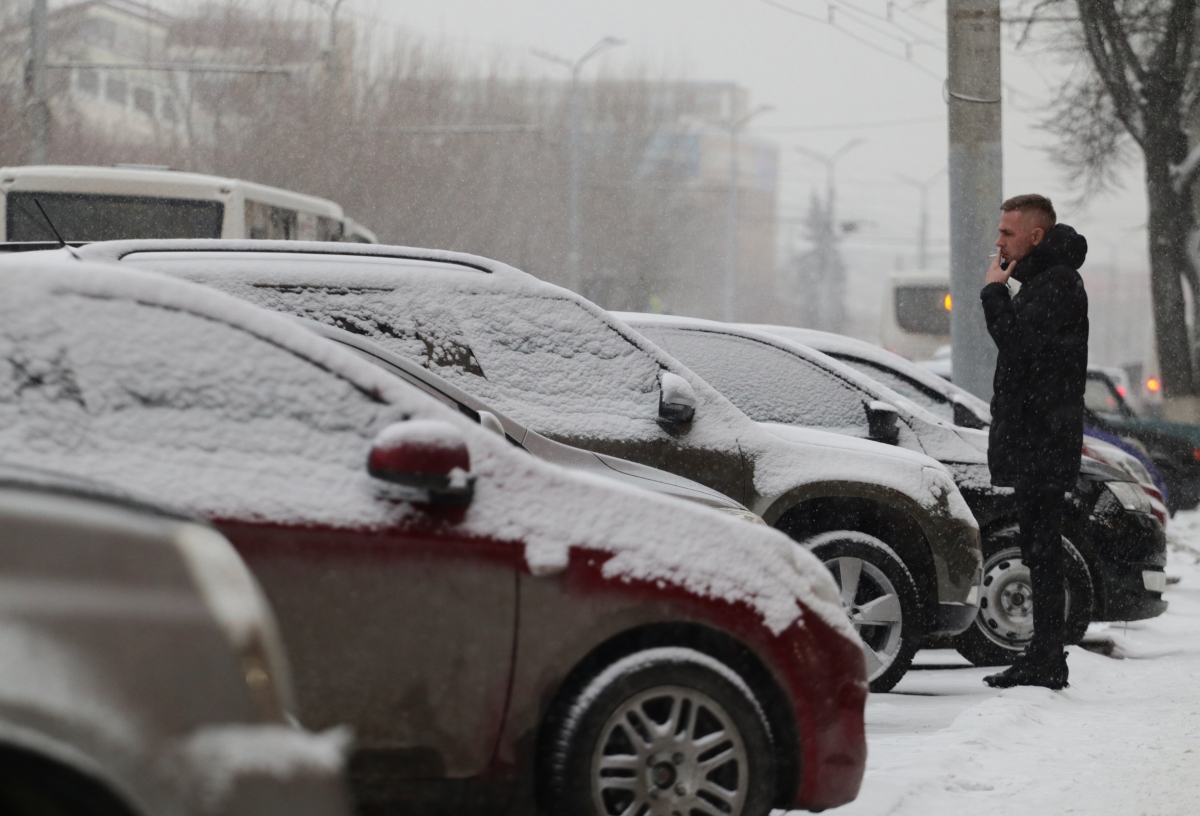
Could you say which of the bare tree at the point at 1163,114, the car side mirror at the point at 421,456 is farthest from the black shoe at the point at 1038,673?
the bare tree at the point at 1163,114

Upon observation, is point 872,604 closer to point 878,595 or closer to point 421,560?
point 878,595

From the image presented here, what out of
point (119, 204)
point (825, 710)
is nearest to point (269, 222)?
point (119, 204)

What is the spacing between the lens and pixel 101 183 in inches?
568

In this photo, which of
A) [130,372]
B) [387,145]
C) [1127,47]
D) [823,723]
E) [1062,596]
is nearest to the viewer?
[130,372]

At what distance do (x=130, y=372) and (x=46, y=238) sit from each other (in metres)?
11.2

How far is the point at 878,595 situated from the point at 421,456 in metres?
3.61

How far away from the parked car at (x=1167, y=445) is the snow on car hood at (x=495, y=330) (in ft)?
31.8

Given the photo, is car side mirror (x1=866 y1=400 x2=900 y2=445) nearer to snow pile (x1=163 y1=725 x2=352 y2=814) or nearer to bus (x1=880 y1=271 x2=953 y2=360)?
snow pile (x1=163 y1=725 x2=352 y2=814)

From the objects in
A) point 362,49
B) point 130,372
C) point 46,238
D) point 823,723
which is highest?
point 362,49

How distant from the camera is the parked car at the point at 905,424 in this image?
7695 mm

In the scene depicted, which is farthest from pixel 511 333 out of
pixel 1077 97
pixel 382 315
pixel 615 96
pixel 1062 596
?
pixel 615 96

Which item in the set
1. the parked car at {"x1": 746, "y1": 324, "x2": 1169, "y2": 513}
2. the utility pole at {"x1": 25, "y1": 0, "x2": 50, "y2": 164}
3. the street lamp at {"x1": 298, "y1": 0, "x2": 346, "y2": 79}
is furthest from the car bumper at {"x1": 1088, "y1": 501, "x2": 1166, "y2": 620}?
the street lamp at {"x1": 298, "y1": 0, "x2": 346, "y2": 79}

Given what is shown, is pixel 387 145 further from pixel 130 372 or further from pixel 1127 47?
pixel 130 372

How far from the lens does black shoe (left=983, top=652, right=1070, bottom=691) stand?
682 centimetres
